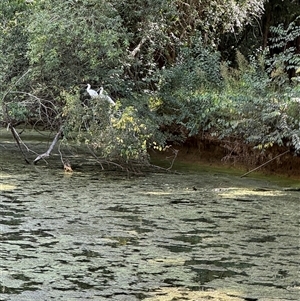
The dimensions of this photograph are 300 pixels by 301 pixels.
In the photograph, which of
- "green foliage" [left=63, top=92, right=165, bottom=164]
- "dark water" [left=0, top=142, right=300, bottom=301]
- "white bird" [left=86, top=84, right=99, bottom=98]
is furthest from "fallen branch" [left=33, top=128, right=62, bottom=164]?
"dark water" [left=0, top=142, right=300, bottom=301]

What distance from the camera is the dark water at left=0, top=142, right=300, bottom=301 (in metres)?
5.25

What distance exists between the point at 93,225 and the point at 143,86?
637 centimetres

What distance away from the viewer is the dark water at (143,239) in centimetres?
525

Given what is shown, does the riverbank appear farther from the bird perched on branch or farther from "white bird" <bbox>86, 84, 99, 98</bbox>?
"white bird" <bbox>86, 84, 99, 98</bbox>

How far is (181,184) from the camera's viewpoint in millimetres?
10727

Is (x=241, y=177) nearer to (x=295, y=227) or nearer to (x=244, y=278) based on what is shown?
(x=295, y=227)

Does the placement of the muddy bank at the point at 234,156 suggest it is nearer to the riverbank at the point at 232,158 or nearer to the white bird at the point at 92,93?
the riverbank at the point at 232,158

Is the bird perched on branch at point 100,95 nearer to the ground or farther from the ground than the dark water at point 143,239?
farther from the ground

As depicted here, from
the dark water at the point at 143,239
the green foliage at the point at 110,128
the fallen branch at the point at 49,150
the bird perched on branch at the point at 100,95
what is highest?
the bird perched on branch at the point at 100,95

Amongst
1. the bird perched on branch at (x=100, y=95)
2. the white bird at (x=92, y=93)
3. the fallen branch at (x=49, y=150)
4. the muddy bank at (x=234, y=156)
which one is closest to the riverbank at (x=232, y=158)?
the muddy bank at (x=234, y=156)

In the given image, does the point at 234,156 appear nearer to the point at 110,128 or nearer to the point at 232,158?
the point at 232,158

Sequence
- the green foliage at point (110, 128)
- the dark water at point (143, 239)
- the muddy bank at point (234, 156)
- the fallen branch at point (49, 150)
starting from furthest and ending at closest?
the fallen branch at point (49, 150) → the muddy bank at point (234, 156) → the green foliage at point (110, 128) → the dark water at point (143, 239)

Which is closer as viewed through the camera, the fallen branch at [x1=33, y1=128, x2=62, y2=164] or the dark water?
the dark water

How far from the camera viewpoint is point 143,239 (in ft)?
22.3
